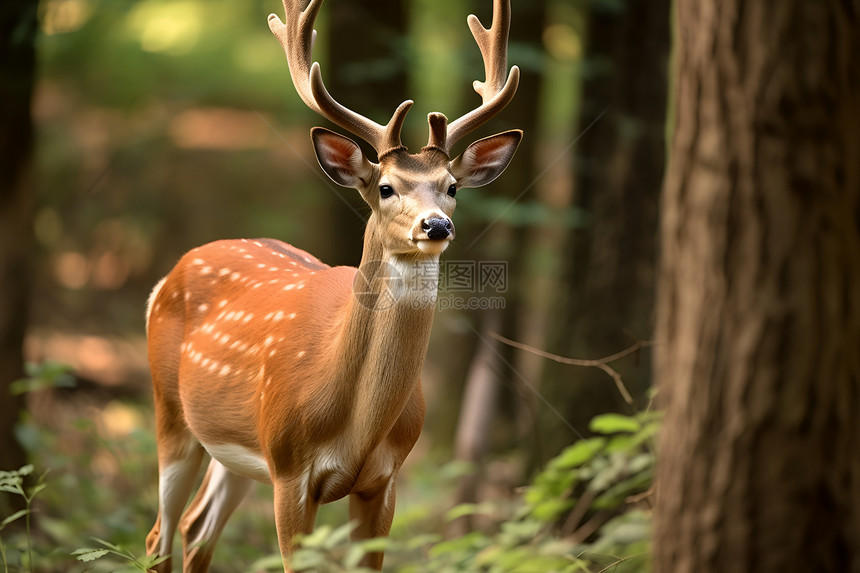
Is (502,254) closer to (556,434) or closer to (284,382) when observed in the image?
(556,434)

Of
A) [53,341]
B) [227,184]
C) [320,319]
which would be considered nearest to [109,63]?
[53,341]

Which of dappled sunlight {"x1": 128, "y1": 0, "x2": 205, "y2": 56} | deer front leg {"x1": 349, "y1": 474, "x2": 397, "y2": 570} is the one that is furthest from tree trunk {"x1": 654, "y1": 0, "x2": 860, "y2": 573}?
dappled sunlight {"x1": 128, "y1": 0, "x2": 205, "y2": 56}

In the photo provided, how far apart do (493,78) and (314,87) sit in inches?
34.1

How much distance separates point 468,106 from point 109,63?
159 inches

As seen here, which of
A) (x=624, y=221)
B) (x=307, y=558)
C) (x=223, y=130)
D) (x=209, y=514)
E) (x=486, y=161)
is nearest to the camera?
(x=307, y=558)

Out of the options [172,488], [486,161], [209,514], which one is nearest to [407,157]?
[486,161]

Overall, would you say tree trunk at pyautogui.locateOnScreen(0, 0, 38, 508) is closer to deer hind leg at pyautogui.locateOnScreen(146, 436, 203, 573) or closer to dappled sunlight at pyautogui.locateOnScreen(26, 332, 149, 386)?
deer hind leg at pyautogui.locateOnScreen(146, 436, 203, 573)

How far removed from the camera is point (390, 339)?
3643 millimetres

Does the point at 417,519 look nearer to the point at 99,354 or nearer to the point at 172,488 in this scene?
the point at 172,488

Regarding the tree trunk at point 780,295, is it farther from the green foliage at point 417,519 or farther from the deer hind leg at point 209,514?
the deer hind leg at point 209,514

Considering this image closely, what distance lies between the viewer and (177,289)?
477 centimetres

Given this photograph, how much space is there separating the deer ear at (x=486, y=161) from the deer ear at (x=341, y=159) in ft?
1.41

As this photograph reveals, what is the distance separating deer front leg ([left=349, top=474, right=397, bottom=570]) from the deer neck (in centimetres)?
40

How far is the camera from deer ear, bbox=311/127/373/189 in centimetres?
371
